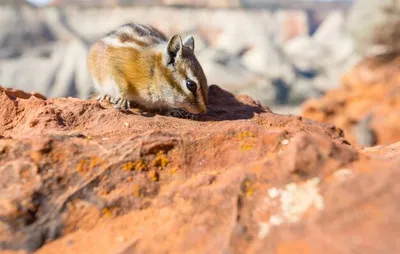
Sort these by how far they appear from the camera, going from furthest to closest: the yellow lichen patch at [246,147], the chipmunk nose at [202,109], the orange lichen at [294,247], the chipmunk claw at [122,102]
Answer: the chipmunk claw at [122,102] → the chipmunk nose at [202,109] → the yellow lichen patch at [246,147] → the orange lichen at [294,247]

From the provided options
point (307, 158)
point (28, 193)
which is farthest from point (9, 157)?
point (307, 158)

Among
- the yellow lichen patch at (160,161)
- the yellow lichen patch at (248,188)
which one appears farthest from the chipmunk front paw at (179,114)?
the yellow lichen patch at (248,188)

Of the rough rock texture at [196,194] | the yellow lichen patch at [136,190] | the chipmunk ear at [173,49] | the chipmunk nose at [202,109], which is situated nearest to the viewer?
the rough rock texture at [196,194]

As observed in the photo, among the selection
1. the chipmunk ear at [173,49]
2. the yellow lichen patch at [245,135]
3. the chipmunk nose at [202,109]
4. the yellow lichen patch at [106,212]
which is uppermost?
the chipmunk ear at [173,49]

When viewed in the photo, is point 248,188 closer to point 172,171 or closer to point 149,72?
point 172,171

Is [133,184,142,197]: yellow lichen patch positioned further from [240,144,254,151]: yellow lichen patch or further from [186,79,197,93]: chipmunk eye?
[186,79,197,93]: chipmunk eye

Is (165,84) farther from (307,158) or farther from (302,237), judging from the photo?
(302,237)

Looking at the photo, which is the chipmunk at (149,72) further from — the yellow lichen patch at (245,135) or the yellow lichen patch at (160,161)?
the yellow lichen patch at (160,161)
